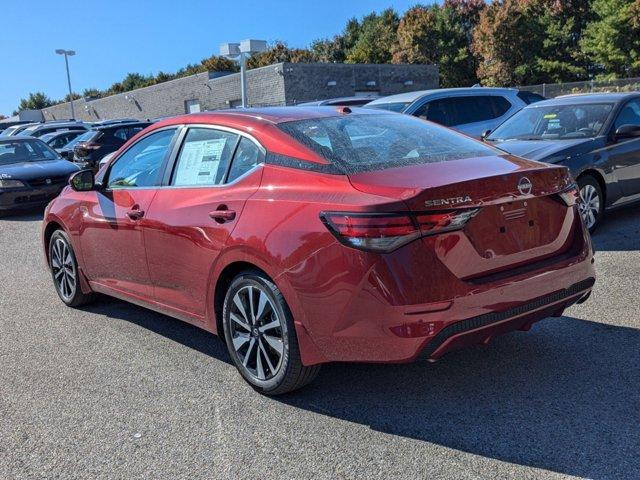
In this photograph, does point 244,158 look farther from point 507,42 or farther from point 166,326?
point 507,42

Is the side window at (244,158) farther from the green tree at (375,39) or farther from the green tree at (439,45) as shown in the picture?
the green tree at (375,39)

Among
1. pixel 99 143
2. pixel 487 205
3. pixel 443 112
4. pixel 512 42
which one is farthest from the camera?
pixel 512 42

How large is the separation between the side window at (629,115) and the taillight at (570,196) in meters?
4.50

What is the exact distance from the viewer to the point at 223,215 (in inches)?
152

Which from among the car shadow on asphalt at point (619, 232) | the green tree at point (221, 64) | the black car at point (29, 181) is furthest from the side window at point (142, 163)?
the green tree at point (221, 64)

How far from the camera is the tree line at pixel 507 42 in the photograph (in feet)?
144

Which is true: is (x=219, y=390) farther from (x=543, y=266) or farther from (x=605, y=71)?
(x=605, y=71)

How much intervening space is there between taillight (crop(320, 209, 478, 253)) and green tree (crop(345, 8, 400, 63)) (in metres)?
56.8

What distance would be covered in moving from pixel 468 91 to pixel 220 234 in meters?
8.81

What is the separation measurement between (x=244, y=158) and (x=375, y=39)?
62.5 meters

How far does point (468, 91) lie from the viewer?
11602 mm

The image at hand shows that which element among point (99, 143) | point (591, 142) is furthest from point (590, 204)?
point (99, 143)

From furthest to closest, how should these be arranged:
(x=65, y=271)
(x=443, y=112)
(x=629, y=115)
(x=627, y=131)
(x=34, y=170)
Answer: (x=34, y=170) < (x=443, y=112) < (x=629, y=115) < (x=627, y=131) < (x=65, y=271)

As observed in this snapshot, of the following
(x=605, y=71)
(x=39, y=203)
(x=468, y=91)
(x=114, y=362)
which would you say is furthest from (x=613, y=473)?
(x=605, y=71)
